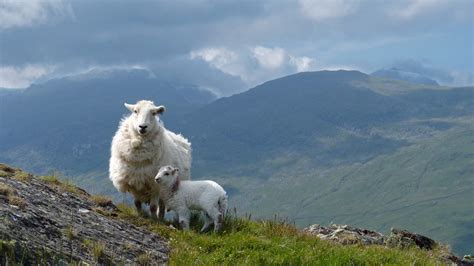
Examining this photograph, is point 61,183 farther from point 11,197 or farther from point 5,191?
point 11,197

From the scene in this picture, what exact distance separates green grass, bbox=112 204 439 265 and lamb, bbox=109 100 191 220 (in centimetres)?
227

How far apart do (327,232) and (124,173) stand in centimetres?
612

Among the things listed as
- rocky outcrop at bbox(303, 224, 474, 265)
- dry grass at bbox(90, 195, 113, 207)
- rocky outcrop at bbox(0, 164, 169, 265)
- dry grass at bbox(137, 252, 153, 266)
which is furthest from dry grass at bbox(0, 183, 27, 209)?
rocky outcrop at bbox(303, 224, 474, 265)

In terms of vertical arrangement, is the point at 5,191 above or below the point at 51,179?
below

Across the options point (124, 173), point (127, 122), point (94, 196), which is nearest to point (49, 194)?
point (94, 196)

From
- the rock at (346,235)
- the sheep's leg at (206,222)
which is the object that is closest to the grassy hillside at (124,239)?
the sheep's leg at (206,222)

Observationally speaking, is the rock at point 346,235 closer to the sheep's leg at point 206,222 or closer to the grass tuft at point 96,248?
the sheep's leg at point 206,222

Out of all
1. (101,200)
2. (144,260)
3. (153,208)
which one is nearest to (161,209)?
(153,208)

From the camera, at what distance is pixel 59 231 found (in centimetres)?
1278

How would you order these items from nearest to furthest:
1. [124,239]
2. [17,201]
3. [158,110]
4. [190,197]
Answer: [17,201]
[124,239]
[190,197]
[158,110]

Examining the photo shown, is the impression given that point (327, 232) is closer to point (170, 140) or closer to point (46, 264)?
point (170, 140)

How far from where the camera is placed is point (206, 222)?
17.3 meters

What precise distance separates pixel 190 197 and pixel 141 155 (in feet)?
8.03

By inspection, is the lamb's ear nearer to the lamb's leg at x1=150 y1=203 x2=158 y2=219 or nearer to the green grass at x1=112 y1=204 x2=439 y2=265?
the lamb's leg at x1=150 y1=203 x2=158 y2=219
